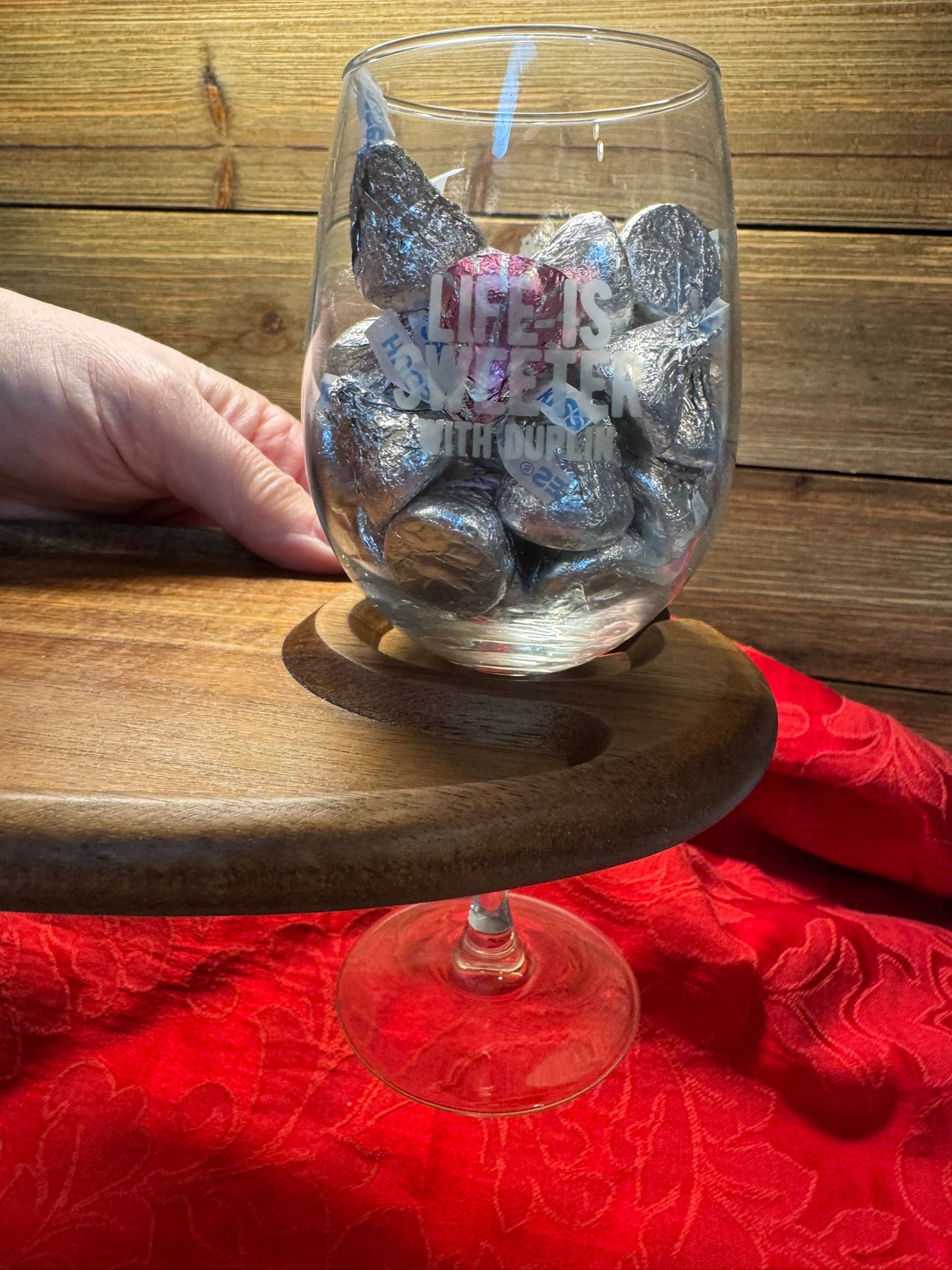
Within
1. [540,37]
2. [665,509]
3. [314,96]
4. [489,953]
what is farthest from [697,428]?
[314,96]

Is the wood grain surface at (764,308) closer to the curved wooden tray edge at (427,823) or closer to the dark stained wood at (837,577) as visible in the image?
the dark stained wood at (837,577)

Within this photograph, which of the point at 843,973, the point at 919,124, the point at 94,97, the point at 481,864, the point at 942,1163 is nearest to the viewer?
the point at 481,864

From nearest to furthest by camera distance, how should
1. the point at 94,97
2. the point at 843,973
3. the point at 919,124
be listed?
1. the point at 843,973
2. the point at 919,124
3. the point at 94,97

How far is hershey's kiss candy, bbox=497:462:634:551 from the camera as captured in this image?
32 cm

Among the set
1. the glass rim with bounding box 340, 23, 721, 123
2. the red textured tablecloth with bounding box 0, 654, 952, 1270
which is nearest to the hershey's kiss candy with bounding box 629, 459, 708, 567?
the glass rim with bounding box 340, 23, 721, 123

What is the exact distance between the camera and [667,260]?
33 cm

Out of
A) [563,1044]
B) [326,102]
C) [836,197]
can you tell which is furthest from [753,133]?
[563,1044]

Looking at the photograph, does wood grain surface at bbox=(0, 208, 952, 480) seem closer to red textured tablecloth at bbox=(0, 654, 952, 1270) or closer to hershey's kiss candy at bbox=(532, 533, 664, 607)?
red textured tablecloth at bbox=(0, 654, 952, 1270)

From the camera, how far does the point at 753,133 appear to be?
677 mm

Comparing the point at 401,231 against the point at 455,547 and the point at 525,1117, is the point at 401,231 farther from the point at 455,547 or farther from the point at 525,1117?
the point at 525,1117

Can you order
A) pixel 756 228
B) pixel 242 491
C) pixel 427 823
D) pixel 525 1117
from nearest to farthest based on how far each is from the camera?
pixel 427 823
pixel 525 1117
pixel 242 491
pixel 756 228

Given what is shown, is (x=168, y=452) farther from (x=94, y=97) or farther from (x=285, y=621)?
(x=94, y=97)

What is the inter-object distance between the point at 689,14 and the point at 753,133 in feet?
0.26

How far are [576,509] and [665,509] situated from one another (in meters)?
0.04
